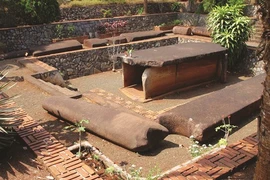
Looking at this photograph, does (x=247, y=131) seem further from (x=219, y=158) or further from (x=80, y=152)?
(x=80, y=152)

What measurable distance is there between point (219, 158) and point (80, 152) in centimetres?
226

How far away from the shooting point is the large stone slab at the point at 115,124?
4.75m

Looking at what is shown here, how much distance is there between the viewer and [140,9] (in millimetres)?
16500

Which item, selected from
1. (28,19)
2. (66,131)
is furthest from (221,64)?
(28,19)

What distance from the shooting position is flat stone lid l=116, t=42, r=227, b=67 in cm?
860

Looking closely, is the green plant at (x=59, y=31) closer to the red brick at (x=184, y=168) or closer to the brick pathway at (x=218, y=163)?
the brick pathway at (x=218, y=163)

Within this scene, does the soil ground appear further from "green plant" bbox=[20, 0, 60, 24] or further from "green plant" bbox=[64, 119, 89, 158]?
"green plant" bbox=[20, 0, 60, 24]

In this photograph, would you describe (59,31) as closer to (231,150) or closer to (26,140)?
(26,140)

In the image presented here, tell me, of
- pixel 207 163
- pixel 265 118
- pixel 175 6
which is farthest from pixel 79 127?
pixel 175 6

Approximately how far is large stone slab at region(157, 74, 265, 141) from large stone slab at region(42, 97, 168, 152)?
846 millimetres

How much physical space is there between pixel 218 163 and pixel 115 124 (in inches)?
78.5

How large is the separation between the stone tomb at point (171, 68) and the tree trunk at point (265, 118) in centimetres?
577

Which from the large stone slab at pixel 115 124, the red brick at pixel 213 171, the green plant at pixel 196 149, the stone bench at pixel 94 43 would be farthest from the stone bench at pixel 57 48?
the red brick at pixel 213 171

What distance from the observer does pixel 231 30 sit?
10734 mm
